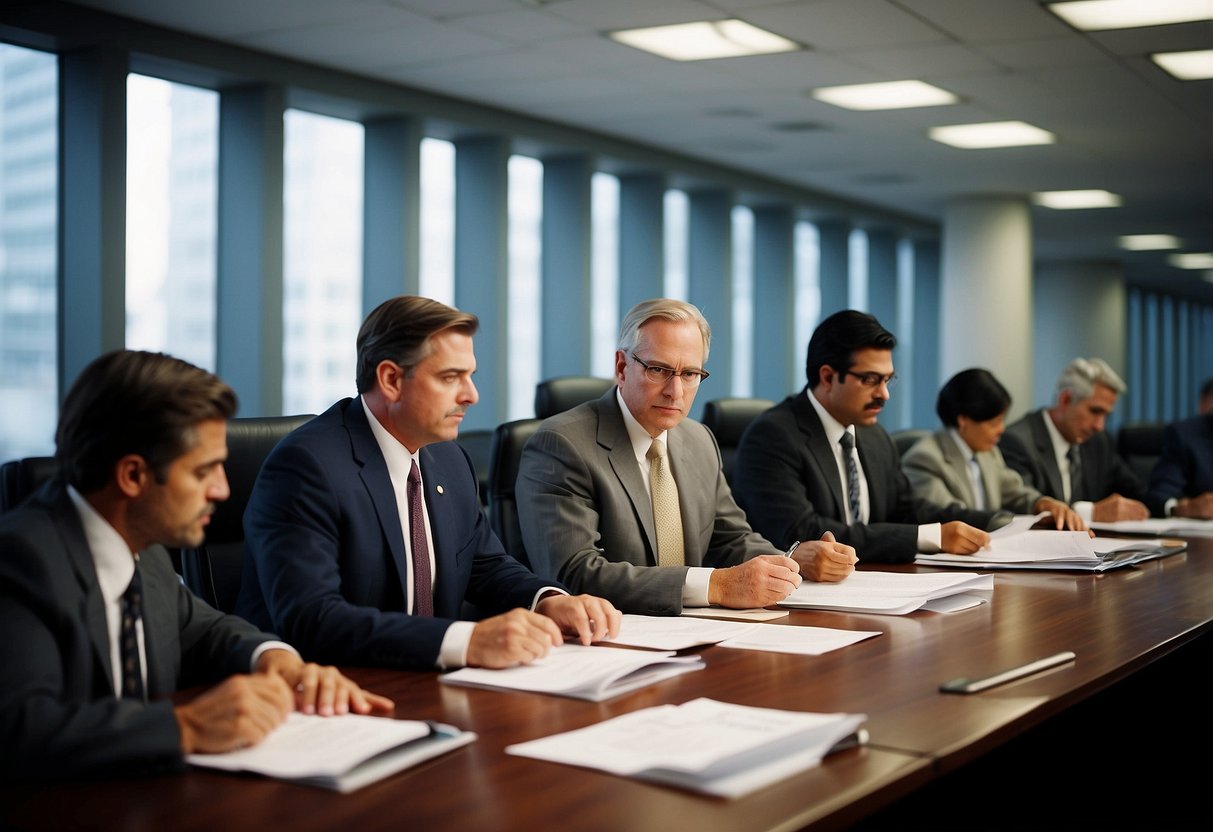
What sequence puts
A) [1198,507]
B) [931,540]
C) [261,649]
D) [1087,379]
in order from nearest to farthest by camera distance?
[261,649], [931,540], [1198,507], [1087,379]

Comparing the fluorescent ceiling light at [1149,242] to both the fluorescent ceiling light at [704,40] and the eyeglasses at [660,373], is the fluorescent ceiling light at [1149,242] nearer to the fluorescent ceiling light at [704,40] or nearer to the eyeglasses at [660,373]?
the fluorescent ceiling light at [704,40]

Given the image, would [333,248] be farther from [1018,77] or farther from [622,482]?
[622,482]

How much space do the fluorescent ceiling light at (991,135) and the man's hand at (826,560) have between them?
602 cm

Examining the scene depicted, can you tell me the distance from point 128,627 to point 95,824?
436mm

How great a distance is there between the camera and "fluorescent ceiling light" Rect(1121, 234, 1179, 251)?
536 inches

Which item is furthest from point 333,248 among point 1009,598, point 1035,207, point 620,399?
point 1035,207

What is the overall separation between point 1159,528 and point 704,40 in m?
3.19

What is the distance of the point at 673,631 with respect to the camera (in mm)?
2225

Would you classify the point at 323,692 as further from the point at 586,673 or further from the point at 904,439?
the point at 904,439

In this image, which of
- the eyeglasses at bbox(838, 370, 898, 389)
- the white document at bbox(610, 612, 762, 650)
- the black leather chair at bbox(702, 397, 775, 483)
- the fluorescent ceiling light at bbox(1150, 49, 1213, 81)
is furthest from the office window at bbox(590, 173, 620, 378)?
the white document at bbox(610, 612, 762, 650)

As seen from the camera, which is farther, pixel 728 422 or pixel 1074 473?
pixel 1074 473

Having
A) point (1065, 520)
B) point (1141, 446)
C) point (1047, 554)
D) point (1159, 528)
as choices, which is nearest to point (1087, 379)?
point (1159, 528)

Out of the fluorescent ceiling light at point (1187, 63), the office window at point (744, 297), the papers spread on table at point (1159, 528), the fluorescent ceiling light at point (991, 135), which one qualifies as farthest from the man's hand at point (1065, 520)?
the office window at point (744, 297)

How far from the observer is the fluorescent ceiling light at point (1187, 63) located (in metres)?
6.29
